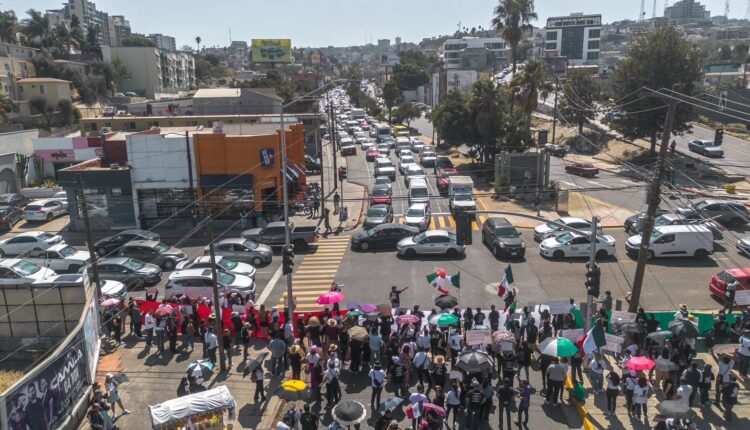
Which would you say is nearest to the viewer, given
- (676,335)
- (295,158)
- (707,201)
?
(676,335)

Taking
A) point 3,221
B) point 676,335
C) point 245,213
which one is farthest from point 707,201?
point 3,221

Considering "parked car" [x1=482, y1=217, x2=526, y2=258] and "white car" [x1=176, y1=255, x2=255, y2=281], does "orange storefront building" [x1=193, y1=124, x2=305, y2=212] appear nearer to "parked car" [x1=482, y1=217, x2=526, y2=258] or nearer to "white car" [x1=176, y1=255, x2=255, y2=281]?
"white car" [x1=176, y1=255, x2=255, y2=281]

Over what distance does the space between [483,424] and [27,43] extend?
123 metres

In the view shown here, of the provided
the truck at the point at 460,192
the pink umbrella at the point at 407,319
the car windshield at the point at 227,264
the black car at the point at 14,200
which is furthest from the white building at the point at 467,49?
the pink umbrella at the point at 407,319

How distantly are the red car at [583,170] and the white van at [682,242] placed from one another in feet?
77.2

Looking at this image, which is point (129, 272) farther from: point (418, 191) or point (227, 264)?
point (418, 191)

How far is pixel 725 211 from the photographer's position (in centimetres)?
3416

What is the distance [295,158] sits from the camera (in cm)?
4909

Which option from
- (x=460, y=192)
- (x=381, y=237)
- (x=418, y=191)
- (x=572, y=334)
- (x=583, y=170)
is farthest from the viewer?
(x=583, y=170)

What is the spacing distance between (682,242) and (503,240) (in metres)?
8.78

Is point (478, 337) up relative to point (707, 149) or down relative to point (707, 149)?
down

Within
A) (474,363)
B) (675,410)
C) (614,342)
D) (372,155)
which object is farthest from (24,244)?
(372,155)

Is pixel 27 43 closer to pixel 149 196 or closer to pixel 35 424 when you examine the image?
pixel 149 196

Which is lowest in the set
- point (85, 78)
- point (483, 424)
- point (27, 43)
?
point (483, 424)
